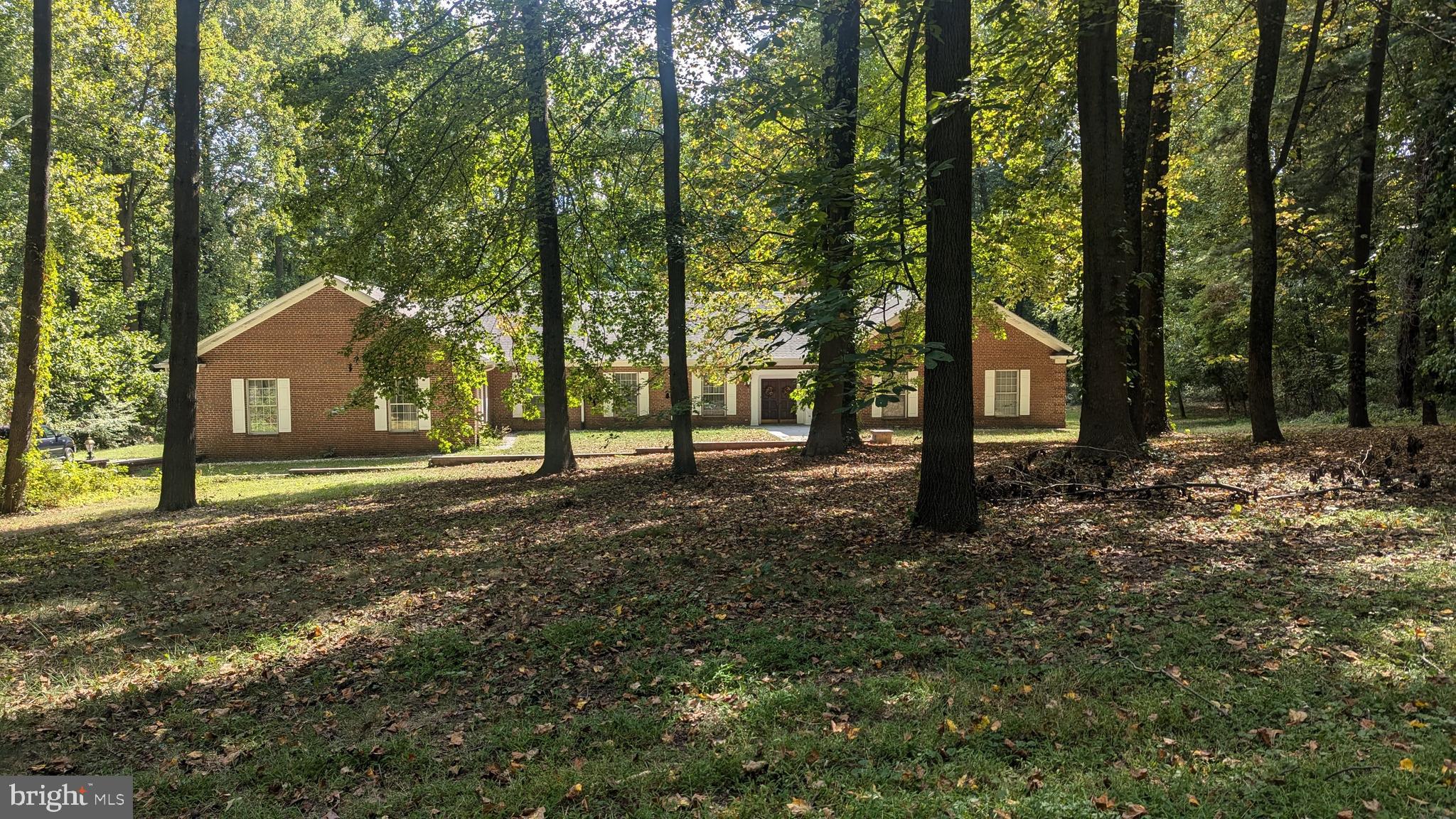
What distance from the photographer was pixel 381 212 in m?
12.0

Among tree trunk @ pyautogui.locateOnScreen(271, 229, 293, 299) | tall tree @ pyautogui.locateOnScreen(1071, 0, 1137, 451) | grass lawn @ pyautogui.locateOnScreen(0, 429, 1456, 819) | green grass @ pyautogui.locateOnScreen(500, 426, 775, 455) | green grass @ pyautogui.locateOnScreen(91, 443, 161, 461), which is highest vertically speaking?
tree trunk @ pyautogui.locateOnScreen(271, 229, 293, 299)

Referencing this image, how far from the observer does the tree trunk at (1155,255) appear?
1328 cm

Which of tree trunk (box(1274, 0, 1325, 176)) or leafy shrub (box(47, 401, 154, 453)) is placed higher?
tree trunk (box(1274, 0, 1325, 176))

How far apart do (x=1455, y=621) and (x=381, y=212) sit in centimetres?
1303

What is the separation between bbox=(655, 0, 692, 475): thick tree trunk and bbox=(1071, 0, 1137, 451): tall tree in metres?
5.60

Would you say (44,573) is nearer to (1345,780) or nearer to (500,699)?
(500,699)

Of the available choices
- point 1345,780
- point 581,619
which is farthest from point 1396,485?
point 581,619

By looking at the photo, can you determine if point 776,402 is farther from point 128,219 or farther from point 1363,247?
point 128,219

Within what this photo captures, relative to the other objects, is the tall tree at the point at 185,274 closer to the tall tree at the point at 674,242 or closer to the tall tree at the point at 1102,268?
the tall tree at the point at 674,242

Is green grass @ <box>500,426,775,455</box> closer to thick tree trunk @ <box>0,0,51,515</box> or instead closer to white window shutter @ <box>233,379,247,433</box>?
white window shutter @ <box>233,379,247,433</box>

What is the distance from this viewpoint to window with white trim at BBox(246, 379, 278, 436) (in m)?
23.0

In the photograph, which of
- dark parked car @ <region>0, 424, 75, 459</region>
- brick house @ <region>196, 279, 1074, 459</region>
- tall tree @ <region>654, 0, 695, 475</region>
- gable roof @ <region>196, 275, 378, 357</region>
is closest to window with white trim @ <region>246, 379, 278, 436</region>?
brick house @ <region>196, 279, 1074, 459</region>

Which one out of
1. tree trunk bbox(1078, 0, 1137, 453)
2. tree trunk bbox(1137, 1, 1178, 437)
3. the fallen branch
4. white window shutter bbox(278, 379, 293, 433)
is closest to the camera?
the fallen branch

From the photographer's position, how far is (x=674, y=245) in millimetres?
10594
